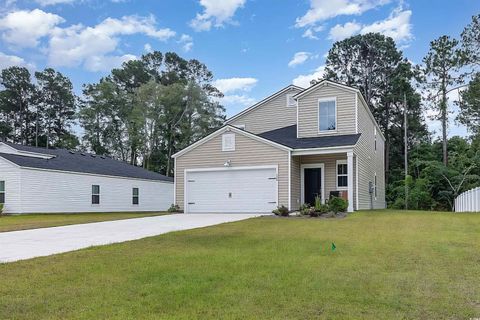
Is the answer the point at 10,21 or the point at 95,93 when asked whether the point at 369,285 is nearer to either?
the point at 10,21

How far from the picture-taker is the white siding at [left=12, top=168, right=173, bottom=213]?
22438 mm

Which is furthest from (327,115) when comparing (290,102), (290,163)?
(290,102)

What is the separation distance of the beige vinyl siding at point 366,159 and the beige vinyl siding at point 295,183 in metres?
2.56

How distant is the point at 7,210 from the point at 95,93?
27.0 metres

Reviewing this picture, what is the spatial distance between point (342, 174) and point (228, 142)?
518 centimetres

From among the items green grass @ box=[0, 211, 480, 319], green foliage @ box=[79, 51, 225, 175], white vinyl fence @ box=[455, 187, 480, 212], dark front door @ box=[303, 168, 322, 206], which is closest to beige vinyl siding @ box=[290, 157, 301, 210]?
dark front door @ box=[303, 168, 322, 206]

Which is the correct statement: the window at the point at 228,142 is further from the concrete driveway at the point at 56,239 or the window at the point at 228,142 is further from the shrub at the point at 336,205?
the concrete driveway at the point at 56,239

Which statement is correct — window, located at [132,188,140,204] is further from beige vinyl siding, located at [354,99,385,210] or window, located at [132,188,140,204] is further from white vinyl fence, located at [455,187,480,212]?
white vinyl fence, located at [455,187,480,212]

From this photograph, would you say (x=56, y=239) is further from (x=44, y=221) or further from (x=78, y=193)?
(x=78, y=193)

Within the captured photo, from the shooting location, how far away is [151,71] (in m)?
51.7

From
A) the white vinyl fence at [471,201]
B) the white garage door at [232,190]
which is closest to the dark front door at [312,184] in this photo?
the white garage door at [232,190]

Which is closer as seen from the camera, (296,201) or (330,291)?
(330,291)

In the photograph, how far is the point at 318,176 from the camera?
18.7 m

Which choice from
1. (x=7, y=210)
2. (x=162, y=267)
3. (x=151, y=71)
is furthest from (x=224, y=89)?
(x=162, y=267)
